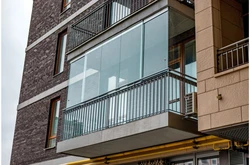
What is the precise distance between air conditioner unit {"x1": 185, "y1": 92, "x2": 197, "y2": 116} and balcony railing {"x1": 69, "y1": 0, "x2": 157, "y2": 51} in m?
3.45

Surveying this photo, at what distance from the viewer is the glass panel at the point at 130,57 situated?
9102 mm

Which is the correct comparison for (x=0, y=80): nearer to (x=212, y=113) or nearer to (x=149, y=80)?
(x=212, y=113)

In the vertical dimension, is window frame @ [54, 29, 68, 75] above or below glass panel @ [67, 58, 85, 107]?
above

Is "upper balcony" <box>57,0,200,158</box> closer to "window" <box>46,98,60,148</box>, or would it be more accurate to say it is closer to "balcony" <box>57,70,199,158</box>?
"balcony" <box>57,70,199,158</box>

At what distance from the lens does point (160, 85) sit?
27.1ft

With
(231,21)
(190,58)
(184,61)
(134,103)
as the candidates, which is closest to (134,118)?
(134,103)

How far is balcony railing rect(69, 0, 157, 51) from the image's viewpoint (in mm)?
10703

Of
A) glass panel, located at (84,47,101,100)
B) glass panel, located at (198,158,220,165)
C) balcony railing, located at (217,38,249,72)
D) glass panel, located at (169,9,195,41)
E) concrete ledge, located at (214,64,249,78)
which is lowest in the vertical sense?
glass panel, located at (198,158,220,165)

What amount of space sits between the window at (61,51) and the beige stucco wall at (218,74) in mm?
8466

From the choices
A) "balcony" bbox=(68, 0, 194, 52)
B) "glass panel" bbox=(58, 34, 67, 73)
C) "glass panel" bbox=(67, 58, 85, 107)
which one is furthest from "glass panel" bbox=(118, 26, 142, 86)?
"glass panel" bbox=(58, 34, 67, 73)

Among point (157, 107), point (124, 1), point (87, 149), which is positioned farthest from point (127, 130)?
point (124, 1)

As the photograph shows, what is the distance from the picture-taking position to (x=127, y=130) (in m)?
8.55

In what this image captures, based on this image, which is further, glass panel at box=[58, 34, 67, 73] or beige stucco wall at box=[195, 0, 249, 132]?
glass panel at box=[58, 34, 67, 73]

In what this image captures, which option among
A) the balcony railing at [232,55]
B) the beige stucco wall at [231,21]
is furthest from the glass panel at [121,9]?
the balcony railing at [232,55]
